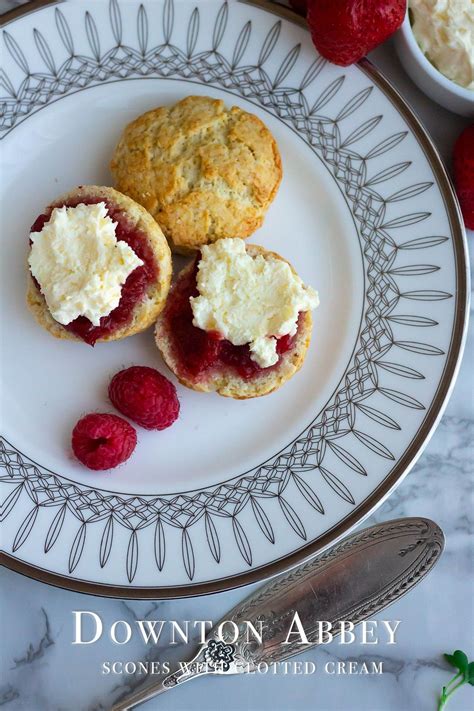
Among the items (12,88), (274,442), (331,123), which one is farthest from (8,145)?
(274,442)

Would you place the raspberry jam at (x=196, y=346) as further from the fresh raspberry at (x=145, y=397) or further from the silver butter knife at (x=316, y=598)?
the silver butter knife at (x=316, y=598)

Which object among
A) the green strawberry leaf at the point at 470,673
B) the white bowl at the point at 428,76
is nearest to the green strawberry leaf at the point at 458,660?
the green strawberry leaf at the point at 470,673

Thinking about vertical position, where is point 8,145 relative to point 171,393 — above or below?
above

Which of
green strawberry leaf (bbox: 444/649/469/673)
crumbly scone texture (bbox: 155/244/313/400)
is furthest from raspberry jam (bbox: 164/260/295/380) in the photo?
green strawberry leaf (bbox: 444/649/469/673)

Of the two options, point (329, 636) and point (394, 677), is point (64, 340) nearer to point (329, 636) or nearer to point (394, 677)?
point (329, 636)

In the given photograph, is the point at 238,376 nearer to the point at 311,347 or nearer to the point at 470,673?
the point at 311,347

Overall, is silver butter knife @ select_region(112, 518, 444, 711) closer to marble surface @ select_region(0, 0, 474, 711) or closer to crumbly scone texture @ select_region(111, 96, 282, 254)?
marble surface @ select_region(0, 0, 474, 711)

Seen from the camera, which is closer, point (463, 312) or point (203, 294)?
point (203, 294)

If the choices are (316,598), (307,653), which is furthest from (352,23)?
(307,653)
